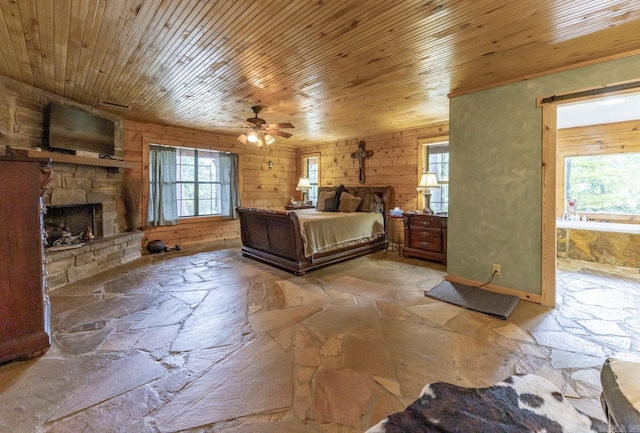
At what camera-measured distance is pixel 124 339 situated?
87.3 inches

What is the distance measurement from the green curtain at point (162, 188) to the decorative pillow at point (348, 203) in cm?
331

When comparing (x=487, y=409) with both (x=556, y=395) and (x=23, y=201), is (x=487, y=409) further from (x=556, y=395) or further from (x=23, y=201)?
(x=23, y=201)

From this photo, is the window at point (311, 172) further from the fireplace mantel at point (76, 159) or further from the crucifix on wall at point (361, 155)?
the fireplace mantel at point (76, 159)

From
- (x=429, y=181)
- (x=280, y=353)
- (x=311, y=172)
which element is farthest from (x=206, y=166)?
(x=280, y=353)

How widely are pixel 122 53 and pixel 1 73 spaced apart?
5.63 feet

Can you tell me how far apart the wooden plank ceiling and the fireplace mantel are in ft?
2.72

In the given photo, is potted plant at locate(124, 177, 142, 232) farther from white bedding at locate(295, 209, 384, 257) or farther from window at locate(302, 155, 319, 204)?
window at locate(302, 155, 319, 204)

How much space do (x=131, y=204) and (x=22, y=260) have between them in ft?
10.4

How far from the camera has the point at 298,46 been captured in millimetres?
2408

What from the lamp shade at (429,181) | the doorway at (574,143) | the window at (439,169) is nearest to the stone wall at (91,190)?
the lamp shade at (429,181)

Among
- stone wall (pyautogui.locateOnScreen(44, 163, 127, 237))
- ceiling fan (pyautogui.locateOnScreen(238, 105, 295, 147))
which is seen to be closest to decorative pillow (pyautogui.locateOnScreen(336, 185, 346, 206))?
ceiling fan (pyautogui.locateOnScreen(238, 105, 295, 147))

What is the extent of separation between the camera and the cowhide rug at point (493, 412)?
1340 millimetres

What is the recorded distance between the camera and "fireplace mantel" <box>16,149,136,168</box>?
10.5ft

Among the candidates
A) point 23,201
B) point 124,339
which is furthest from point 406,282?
point 23,201
